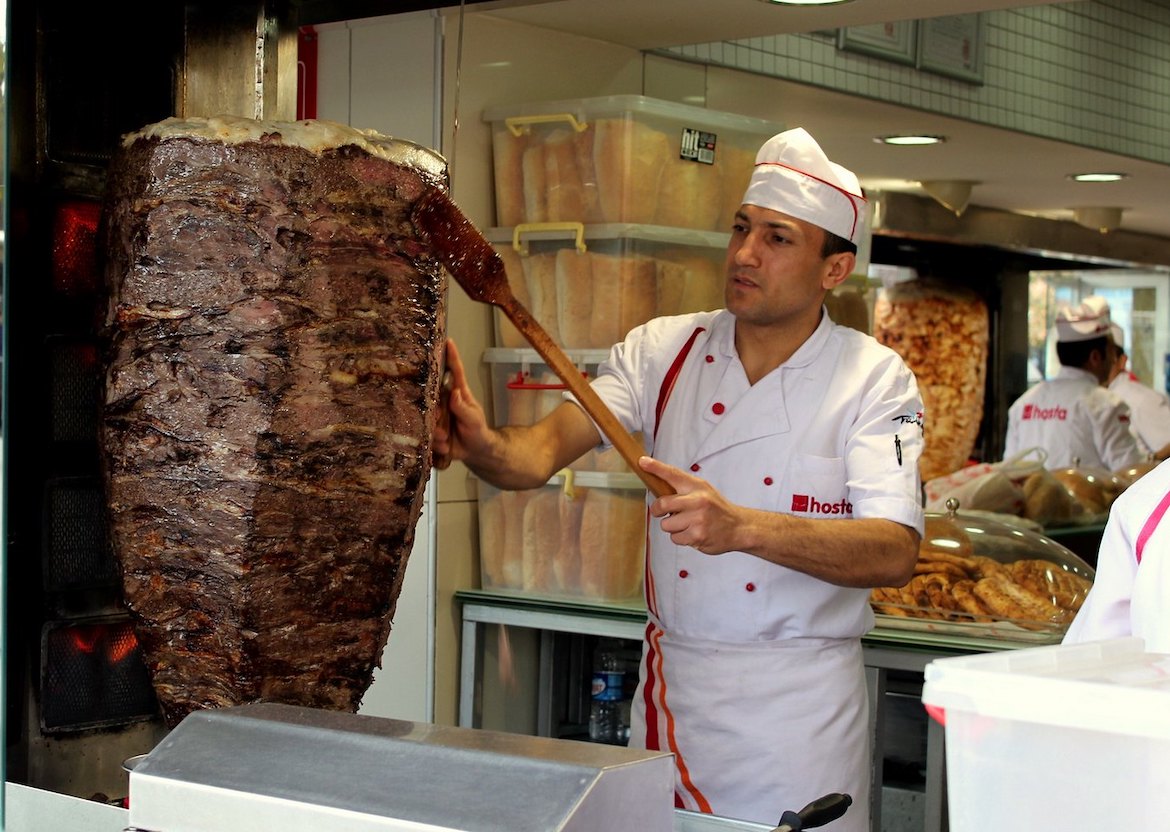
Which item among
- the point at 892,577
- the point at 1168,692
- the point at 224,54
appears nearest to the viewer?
the point at 1168,692

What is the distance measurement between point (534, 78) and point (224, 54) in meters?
1.95

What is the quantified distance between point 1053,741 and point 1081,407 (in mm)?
6230

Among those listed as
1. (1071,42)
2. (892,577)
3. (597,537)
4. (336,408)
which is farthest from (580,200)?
(1071,42)

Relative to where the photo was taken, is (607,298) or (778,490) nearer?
(778,490)

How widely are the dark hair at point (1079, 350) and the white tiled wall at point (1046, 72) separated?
Result: 47.6 inches

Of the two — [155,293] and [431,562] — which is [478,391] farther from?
[155,293]

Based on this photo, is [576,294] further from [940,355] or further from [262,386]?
[940,355]

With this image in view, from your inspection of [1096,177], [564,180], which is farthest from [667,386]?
[1096,177]

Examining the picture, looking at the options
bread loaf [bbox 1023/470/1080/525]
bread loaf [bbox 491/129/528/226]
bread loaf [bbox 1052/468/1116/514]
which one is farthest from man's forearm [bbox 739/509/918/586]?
bread loaf [bbox 1052/468/1116/514]

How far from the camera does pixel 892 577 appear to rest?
2.21m

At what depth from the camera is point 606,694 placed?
3480mm

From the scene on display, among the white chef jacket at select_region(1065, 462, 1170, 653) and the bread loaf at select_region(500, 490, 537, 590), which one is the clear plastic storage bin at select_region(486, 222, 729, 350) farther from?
the white chef jacket at select_region(1065, 462, 1170, 653)

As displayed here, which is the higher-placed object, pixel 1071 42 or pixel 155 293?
pixel 1071 42

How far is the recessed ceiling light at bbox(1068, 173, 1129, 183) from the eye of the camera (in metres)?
6.21
